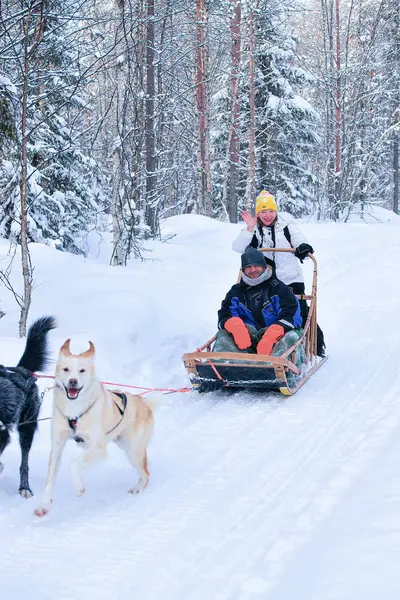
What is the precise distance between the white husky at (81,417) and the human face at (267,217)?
3.58 meters

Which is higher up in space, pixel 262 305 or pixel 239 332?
pixel 262 305

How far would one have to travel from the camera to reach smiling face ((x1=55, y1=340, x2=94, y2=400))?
3785mm

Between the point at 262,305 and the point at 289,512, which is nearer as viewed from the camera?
the point at 289,512

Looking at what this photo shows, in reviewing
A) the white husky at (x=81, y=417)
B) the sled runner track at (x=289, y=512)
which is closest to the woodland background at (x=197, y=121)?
the white husky at (x=81, y=417)

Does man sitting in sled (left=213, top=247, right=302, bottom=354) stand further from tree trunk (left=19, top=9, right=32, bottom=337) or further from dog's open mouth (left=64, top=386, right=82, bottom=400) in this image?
dog's open mouth (left=64, top=386, right=82, bottom=400)

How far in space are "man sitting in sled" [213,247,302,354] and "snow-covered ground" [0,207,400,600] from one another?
0.53 m

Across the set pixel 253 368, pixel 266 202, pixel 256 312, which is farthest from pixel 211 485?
pixel 266 202

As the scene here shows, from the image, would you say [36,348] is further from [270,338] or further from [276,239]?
[276,239]

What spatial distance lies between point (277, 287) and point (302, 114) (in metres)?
16.4

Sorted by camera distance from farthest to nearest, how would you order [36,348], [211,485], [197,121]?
[197,121], [36,348], [211,485]

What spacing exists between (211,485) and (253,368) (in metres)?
1.87

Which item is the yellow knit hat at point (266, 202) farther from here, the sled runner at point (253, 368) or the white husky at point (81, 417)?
the white husky at point (81, 417)

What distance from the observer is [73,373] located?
3805 mm

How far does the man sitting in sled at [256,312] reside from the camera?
244 inches
